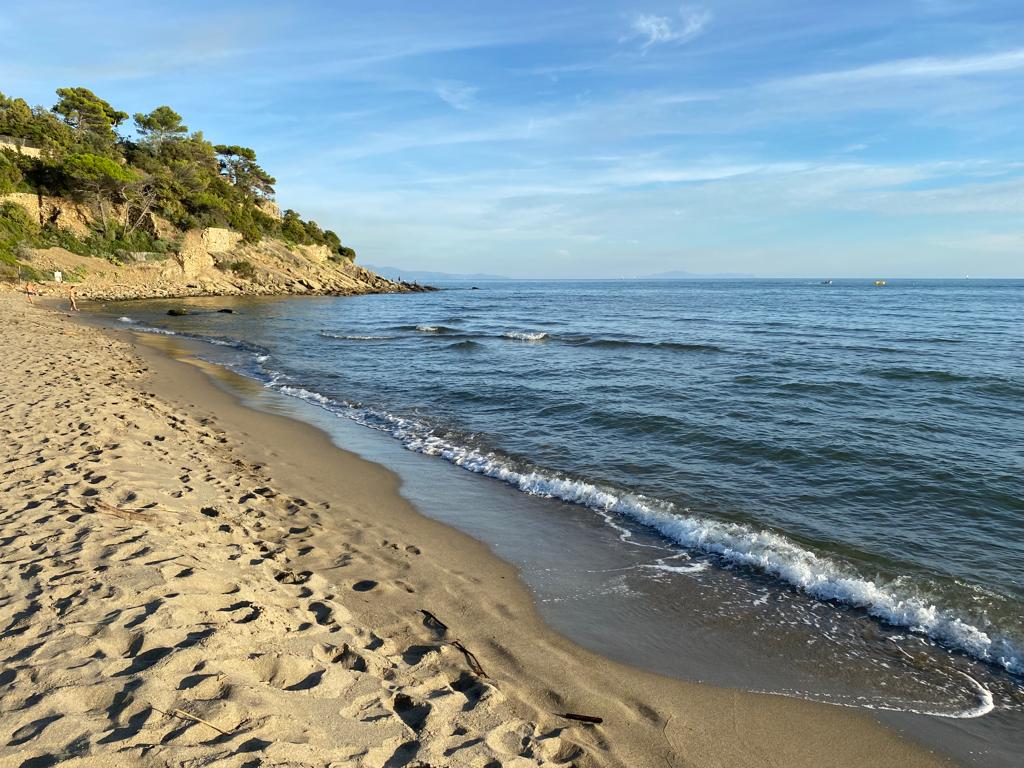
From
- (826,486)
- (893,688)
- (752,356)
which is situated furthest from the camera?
(752,356)

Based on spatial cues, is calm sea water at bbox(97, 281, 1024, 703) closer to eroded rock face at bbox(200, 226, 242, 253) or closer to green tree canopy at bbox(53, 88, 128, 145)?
eroded rock face at bbox(200, 226, 242, 253)

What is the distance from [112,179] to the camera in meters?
45.3

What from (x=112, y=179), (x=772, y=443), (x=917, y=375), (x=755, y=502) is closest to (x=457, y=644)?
(x=755, y=502)

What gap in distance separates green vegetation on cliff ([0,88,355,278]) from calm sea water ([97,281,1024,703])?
2723 centimetres

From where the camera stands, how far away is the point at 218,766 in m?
2.64

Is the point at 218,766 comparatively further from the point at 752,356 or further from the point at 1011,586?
the point at 752,356

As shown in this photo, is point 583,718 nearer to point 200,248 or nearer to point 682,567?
point 682,567

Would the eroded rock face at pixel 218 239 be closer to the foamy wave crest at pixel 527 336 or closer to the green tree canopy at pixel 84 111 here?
the green tree canopy at pixel 84 111

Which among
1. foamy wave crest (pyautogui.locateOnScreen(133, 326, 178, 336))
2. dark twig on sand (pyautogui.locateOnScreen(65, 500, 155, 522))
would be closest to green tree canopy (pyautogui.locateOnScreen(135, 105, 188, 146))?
foamy wave crest (pyautogui.locateOnScreen(133, 326, 178, 336))

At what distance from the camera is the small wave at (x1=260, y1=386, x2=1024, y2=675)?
16.9ft

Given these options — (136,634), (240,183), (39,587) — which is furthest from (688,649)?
(240,183)

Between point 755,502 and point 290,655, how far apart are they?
260 inches

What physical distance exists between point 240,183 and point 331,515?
83.6 meters

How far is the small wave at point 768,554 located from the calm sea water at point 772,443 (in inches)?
0.9
